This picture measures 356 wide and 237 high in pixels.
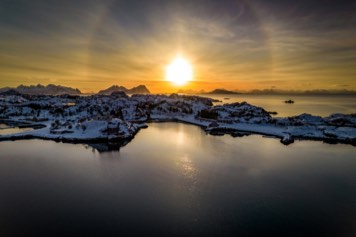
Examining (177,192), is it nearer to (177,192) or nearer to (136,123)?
(177,192)

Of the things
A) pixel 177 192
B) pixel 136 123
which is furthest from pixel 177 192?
pixel 136 123

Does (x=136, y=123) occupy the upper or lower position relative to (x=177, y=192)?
upper

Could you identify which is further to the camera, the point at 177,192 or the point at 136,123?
the point at 136,123

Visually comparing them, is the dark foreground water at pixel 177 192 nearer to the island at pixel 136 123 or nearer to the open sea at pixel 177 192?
the open sea at pixel 177 192

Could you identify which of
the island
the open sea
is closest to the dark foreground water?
the open sea

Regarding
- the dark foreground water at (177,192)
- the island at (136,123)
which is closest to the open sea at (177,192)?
the dark foreground water at (177,192)

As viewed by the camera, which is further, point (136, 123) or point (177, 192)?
point (136, 123)

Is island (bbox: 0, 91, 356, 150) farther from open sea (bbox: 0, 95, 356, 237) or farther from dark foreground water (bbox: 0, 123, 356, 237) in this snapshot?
dark foreground water (bbox: 0, 123, 356, 237)

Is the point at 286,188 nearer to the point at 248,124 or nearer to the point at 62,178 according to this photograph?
the point at 62,178
